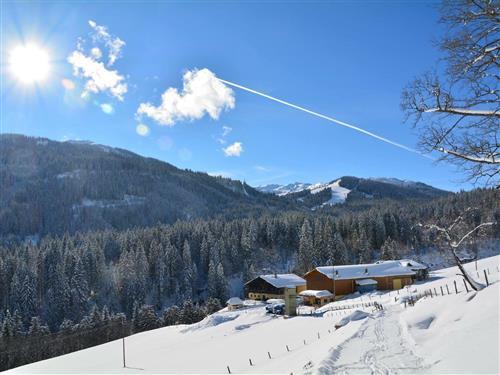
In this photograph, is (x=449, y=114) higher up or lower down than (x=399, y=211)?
lower down

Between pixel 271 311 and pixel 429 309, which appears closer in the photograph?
pixel 429 309

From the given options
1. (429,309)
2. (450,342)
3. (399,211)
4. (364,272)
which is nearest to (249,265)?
(364,272)

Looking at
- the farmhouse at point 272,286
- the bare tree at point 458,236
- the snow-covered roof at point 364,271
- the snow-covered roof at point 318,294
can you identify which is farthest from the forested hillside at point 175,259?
the bare tree at point 458,236

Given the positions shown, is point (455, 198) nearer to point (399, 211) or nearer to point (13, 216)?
point (399, 211)

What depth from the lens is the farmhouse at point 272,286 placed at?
68938 mm

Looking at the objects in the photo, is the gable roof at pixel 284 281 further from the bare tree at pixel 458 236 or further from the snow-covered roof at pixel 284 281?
the bare tree at pixel 458 236

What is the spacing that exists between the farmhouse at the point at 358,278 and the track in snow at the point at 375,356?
4642 cm

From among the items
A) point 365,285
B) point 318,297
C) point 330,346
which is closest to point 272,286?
point 318,297

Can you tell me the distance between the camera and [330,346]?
1742 cm

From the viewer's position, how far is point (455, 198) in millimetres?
153125

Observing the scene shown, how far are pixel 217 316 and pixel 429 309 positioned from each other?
114ft

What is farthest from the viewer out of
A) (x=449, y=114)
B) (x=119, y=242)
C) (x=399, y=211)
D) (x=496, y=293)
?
(x=399, y=211)

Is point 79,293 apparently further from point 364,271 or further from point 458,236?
point 458,236

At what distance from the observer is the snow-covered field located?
1106 cm
